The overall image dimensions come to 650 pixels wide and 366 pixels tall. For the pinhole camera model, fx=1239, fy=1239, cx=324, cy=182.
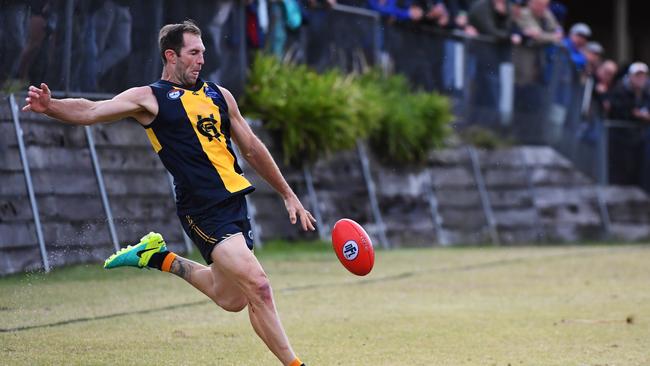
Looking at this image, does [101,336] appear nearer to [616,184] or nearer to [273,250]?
A: [273,250]

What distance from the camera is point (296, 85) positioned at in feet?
57.4

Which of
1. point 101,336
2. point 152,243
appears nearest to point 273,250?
point 101,336

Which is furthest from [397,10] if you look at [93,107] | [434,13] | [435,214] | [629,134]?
[93,107]

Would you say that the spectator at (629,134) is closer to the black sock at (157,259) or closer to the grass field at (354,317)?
the grass field at (354,317)

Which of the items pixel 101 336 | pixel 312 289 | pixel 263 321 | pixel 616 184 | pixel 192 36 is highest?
pixel 192 36

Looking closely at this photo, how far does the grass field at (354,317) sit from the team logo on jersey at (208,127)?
1639 millimetres

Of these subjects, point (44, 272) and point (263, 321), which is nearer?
point (263, 321)

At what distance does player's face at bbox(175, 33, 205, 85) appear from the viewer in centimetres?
738

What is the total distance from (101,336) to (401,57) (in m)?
12.0

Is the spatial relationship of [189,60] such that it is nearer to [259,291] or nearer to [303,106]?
[259,291]

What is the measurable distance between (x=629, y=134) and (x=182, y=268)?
17.7 m

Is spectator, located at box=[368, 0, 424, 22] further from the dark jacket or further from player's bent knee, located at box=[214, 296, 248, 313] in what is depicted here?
player's bent knee, located at box=[214, 296, 248, 313]

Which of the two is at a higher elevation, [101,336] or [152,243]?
[152,243]

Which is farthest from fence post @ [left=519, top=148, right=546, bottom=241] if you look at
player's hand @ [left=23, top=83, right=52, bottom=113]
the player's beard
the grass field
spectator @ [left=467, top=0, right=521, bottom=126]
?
player's hand @ [left=23, top=83, right=52, bottom=113]
